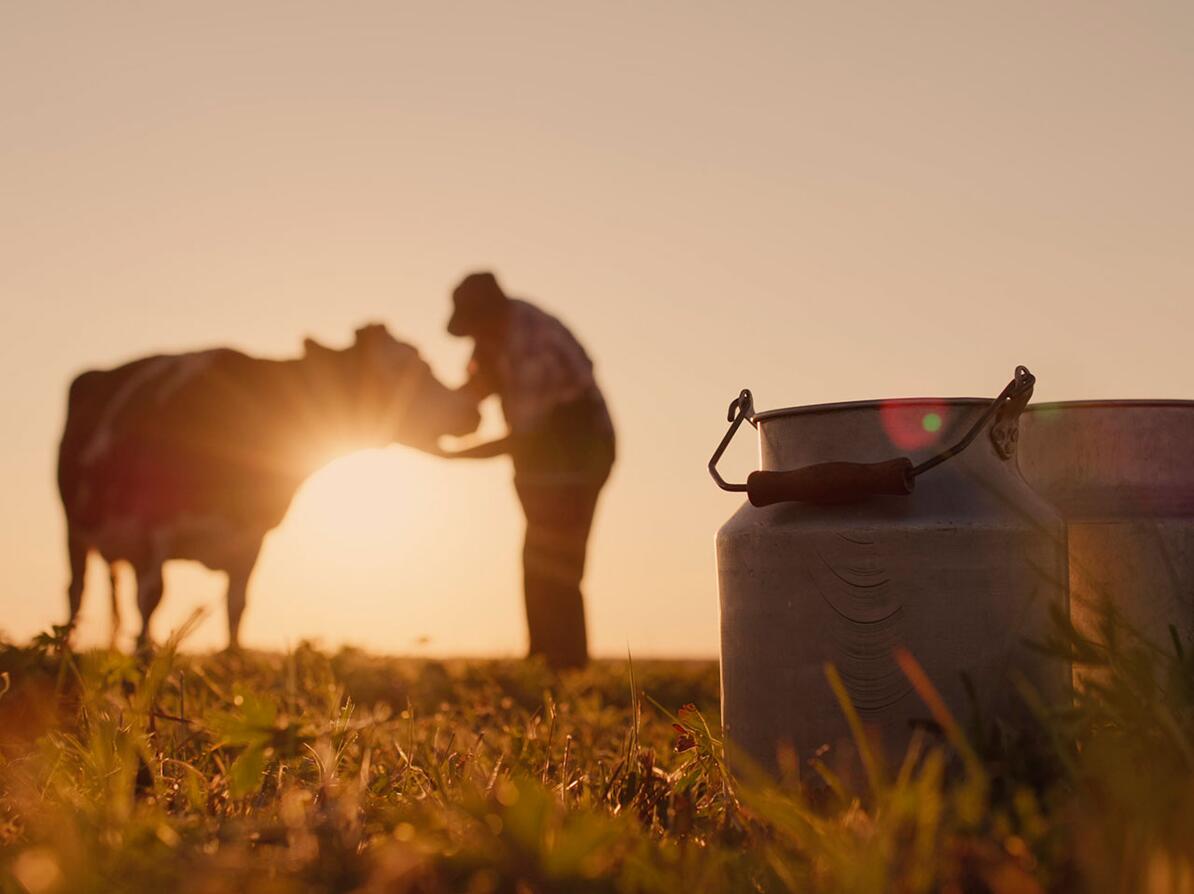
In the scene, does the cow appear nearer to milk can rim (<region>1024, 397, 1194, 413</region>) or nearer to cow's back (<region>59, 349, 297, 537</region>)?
cow's back (<region>59, 349, 297, 537</region>)

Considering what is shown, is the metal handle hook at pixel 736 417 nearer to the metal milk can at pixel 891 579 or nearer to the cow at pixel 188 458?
the metal milk can at pixel 891 579

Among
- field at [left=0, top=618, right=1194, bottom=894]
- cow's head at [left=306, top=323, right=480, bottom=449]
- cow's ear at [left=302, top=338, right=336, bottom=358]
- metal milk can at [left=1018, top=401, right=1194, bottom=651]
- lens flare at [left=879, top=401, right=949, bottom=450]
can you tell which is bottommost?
field at [left=0, top=618, right=1194, bottom=894]

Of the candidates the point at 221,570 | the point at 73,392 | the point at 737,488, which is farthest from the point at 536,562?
the point at 737,488

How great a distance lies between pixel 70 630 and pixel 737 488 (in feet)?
6.69

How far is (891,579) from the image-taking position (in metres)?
2.68

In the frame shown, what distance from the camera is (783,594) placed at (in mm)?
2781

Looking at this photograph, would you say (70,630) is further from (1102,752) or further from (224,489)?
(224,489)

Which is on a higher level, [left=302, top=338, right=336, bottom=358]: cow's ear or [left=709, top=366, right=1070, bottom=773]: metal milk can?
[left=302, top=338, right=336, bottom=358]: cow's ear

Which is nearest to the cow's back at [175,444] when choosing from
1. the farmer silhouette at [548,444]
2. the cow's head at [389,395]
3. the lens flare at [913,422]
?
the cow's head at [389,395]

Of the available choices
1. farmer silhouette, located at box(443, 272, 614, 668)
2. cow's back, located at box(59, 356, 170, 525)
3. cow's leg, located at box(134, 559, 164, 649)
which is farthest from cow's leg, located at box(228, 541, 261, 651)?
farmer silhouette, located at box(443, 272, 614, 668)

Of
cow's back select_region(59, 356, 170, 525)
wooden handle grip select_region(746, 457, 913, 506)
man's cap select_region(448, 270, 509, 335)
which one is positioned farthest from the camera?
cow's back select_region(59, 356, 170, 525)

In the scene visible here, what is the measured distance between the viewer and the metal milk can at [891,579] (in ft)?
8.77

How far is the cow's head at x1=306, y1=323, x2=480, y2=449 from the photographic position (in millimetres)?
11102

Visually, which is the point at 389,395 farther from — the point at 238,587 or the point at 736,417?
the point at 736,417
